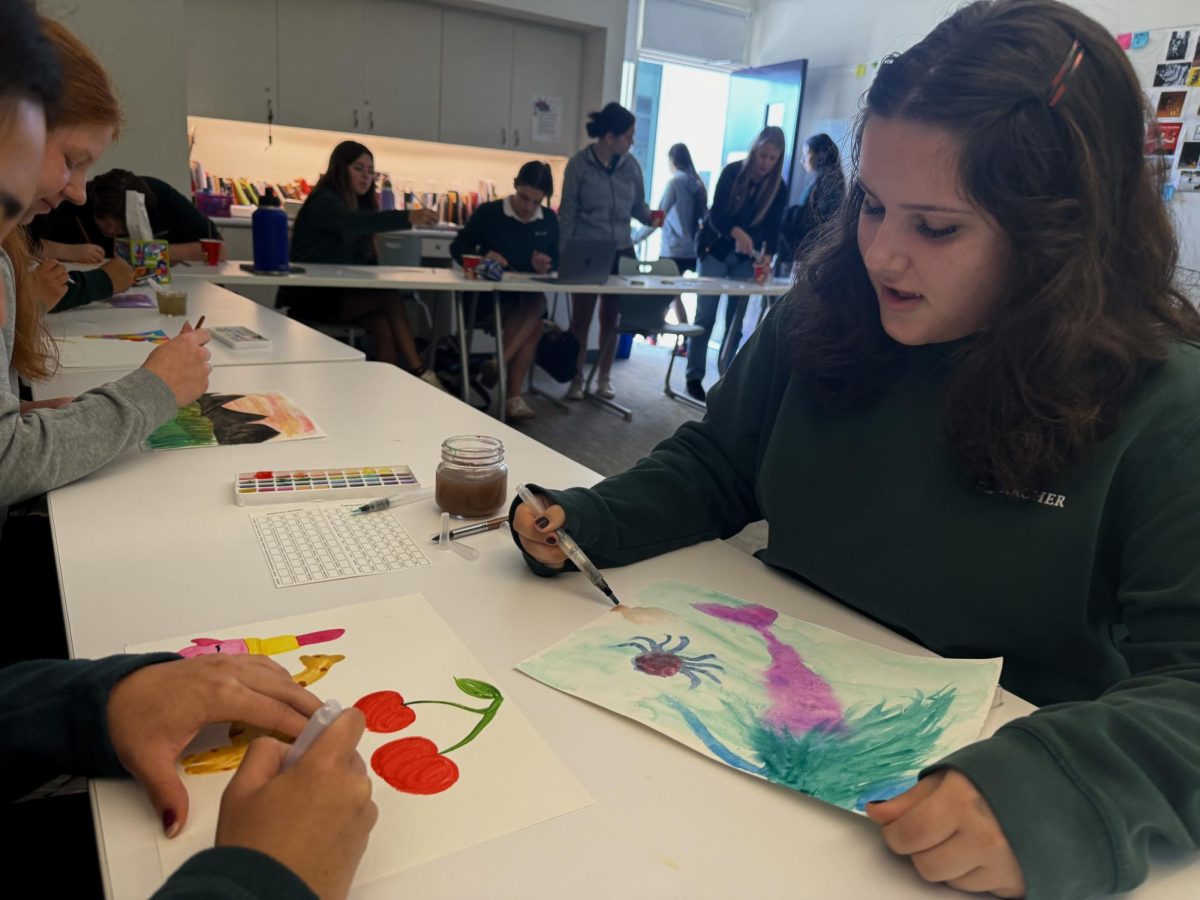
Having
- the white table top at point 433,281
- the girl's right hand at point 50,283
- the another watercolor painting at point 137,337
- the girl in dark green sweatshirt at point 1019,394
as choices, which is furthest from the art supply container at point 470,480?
the white table top at point 433,281

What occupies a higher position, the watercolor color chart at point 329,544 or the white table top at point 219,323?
the white table top at point 219,323

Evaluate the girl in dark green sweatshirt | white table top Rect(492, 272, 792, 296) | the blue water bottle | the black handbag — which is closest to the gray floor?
the black handbag

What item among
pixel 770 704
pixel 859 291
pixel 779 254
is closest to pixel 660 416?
pixel 779 254

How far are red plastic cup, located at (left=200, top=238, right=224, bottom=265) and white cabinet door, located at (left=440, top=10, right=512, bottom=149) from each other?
2861 millimetres

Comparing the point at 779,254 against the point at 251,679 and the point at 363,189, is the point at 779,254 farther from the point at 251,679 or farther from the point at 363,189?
the point at 251,679

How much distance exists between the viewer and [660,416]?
15.5 ft

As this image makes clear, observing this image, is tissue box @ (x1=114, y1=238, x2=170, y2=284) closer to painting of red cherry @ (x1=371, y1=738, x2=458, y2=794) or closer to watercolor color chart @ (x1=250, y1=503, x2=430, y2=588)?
watercolor color chart @ (x1=250, y1=503, x2=430, y2=588)

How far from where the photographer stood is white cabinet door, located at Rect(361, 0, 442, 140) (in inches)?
221

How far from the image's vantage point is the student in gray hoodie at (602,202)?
4879 mm

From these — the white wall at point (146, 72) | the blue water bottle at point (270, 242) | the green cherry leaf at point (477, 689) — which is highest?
the white wall at point (146, 72)

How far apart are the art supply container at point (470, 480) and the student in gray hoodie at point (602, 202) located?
3.77 metres

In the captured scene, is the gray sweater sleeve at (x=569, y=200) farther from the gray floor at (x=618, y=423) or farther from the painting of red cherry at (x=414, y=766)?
the painting of red cherry at (x=414, y=766)

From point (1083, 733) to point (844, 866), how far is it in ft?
0.62

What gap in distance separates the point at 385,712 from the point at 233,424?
88 centimetres
